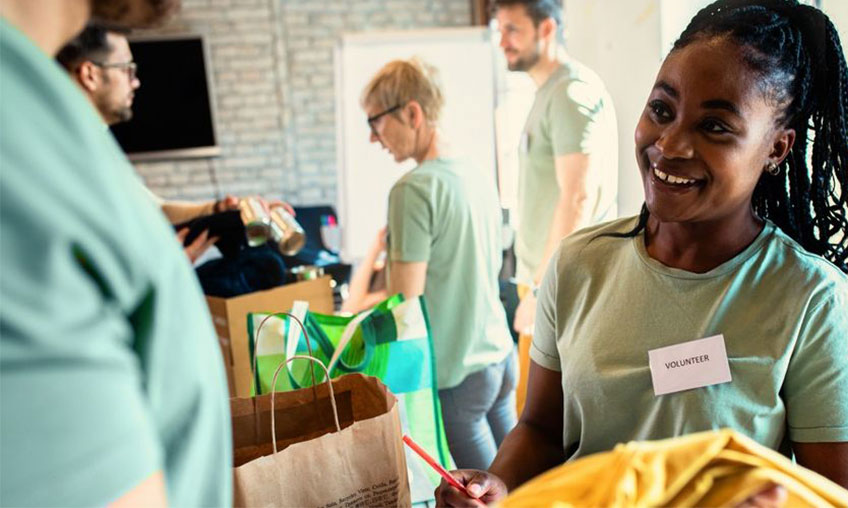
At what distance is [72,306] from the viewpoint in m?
0.40

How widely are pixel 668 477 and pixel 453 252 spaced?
1.43 meters

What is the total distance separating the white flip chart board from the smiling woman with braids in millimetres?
2416

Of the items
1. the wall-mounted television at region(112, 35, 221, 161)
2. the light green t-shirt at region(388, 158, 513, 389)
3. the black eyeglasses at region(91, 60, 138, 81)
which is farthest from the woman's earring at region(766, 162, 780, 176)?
the wall-mounted television at region(112, 35, 221, 161)

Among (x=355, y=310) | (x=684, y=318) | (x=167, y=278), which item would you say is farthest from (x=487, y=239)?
(x=167, y=278)

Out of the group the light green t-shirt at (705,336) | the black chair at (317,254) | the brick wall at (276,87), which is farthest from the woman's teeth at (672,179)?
the brick wall at (276,87)

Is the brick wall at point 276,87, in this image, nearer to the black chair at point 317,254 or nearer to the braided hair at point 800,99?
the black chair at point 317,254

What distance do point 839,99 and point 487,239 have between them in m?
1.11

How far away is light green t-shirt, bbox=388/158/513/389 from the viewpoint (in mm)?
1922

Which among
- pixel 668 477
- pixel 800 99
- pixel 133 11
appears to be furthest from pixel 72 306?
pixel 800 99

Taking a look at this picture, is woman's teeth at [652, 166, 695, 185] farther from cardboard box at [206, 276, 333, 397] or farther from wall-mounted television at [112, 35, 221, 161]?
wall-mounted television at [112, 35, 221, 161]

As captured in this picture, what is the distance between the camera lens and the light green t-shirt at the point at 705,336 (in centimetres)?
95

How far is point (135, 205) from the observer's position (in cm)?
44

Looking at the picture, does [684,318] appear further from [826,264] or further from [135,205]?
[135,205]

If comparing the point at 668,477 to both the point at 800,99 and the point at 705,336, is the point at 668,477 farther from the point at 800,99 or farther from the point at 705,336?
the point at 800,99
